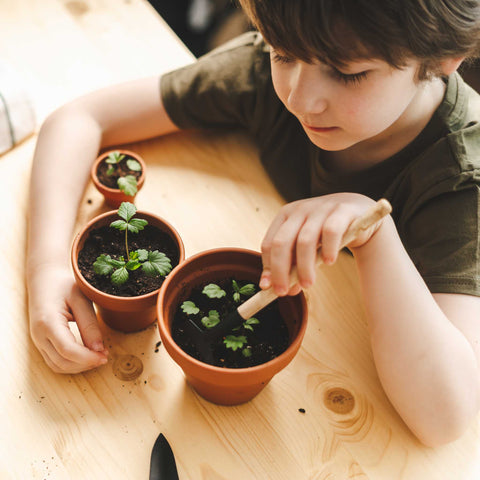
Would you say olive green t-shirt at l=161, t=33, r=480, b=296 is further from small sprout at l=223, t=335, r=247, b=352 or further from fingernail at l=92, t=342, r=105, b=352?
fingernail at l=92, t=342, r=105, b=352

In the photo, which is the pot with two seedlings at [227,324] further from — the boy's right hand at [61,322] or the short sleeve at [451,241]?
the short sleeve at [451,241]

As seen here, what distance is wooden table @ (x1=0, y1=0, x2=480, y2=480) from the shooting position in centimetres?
73

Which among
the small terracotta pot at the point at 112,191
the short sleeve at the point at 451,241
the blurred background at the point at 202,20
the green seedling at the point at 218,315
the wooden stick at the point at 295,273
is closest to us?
the wooden stick at the point at 295,273

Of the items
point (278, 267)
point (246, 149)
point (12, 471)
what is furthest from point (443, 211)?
point (12, 471)

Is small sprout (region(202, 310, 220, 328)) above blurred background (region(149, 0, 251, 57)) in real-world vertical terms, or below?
A: above

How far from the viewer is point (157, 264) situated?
75 centimetres

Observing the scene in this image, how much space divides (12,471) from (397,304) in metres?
0.57

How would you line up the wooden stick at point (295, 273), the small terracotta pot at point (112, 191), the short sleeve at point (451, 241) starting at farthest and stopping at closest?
the small terracotta pot at point (112, 191) → the short sleeve at point (451, 241) → the wooden stick at point (295, 273)

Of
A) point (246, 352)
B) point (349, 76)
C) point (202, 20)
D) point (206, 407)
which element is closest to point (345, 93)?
point (349, 76)

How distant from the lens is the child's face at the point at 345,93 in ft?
2.34

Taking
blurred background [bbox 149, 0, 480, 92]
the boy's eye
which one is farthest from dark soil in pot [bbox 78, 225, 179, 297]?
blurred background [bbox 149, 0, 480, 92]

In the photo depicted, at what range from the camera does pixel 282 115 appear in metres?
1.05

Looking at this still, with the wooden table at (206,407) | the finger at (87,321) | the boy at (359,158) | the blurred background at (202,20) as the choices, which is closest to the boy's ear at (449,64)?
the boy at (359,158)

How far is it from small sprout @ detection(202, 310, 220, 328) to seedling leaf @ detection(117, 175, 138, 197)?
280 millimetres
